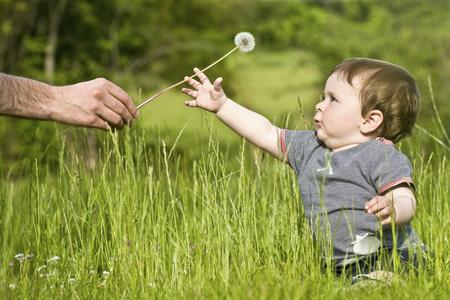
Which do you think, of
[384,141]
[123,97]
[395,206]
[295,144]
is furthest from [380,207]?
[123,97]

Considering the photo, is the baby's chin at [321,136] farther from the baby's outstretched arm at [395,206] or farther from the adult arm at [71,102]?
the adult arm at [71,102]

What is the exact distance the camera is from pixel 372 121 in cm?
308

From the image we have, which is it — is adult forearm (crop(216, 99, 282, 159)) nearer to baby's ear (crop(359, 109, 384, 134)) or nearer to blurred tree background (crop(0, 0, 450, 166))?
baby's ear (crop(359, 109, 384, 134))

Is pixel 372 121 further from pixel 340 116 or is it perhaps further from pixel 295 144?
pixel 295 144

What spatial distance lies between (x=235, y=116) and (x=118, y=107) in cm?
45

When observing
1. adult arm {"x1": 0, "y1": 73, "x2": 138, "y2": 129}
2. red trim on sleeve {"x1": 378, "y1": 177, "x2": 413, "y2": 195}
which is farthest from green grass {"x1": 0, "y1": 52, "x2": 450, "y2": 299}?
red trim on sleeve {"x1": 378, "y1": 177, "x2": 413, "y2": 195}

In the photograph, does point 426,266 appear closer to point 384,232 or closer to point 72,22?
point 384,232

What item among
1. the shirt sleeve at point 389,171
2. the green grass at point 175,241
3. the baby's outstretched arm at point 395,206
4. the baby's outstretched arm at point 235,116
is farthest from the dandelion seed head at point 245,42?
the baby's outstretched arm at point 395,206

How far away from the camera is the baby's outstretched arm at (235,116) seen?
325 centimetres

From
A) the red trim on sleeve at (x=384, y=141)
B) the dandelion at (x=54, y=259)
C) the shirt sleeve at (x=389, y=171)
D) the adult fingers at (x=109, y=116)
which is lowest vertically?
the dandelion at (x=54, y=259)

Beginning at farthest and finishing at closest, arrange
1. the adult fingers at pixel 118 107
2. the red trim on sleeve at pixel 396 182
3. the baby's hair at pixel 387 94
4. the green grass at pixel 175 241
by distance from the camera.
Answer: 1. the adult fingers at pixel 118 107
2. the baby's hair at pixel 387 94
3. the red trim on sleeve at pixel 396 182
4. the green grass at pixel 175 241

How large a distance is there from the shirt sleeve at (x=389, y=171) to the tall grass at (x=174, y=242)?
287 mm

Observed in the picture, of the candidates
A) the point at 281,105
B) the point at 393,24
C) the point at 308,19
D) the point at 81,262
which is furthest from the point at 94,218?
the point at 281,105

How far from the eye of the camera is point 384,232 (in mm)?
3031
